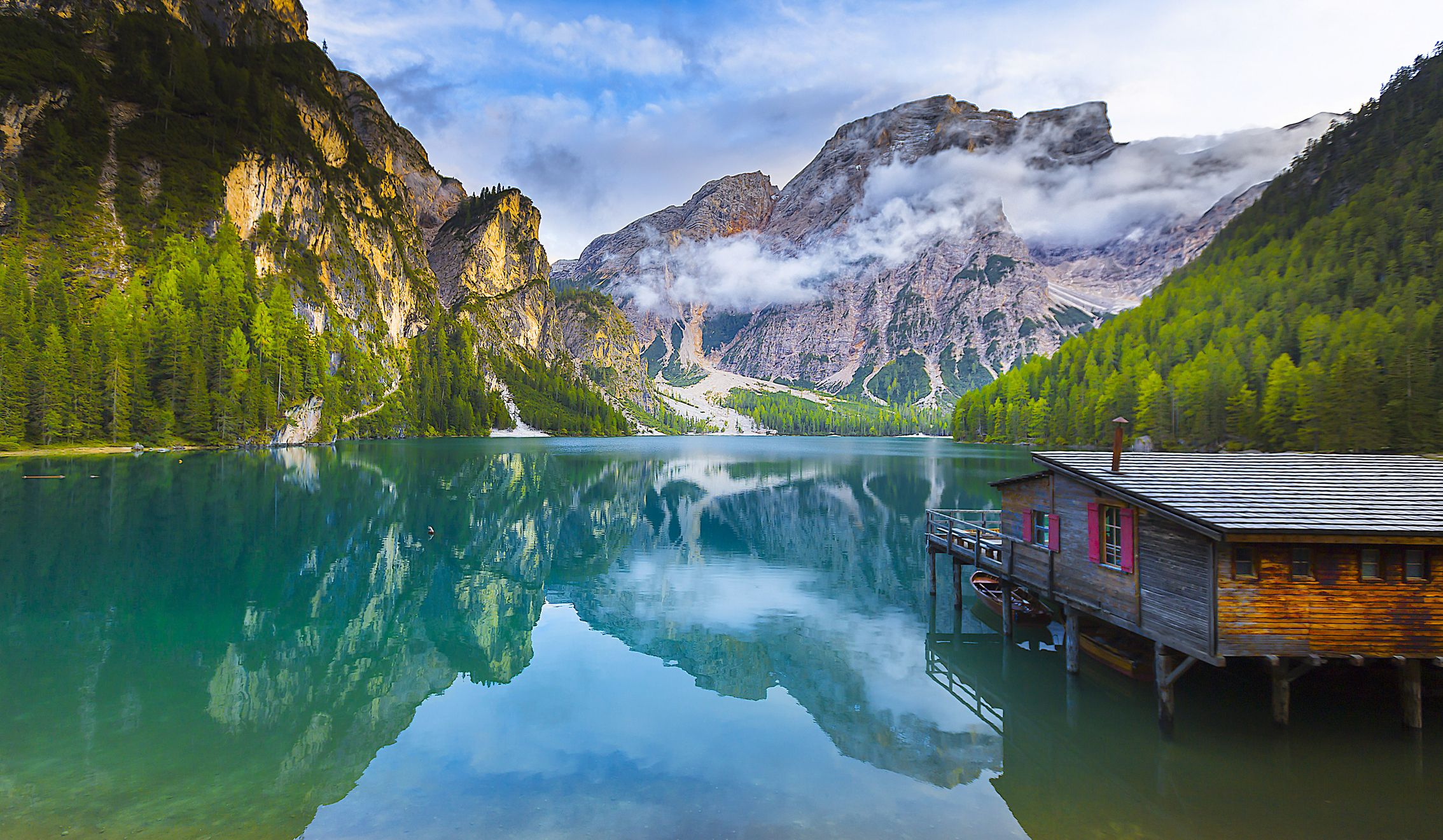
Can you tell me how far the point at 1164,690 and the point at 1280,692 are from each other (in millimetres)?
2739

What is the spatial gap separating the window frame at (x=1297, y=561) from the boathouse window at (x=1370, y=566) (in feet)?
3.56

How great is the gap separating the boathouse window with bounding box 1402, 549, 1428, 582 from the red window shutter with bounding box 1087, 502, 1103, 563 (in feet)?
21.0

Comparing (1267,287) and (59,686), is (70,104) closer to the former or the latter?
(59,686)

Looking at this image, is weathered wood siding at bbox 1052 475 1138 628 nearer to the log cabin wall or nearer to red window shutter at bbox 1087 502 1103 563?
the log cabin wall

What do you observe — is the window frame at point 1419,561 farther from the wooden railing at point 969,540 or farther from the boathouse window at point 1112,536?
the wooden railing at point 969,540

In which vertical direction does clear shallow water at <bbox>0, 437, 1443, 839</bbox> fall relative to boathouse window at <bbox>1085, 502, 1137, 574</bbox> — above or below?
below

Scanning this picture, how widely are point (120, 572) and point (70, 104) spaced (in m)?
183

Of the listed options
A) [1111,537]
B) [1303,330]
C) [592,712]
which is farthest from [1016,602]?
[1303,330]

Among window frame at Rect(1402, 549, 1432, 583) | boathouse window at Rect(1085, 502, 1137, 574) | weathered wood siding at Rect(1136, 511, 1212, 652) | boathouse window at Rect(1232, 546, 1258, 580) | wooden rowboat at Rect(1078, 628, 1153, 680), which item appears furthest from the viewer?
wooden rowboat at Rect(1078, 628, 1153, 680)

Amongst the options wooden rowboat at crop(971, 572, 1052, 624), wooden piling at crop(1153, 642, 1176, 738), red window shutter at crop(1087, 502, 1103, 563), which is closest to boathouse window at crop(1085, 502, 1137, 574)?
red window shutter at crop(1087, 502, 1103, 563)

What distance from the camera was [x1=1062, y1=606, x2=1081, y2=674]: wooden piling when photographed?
2105cm

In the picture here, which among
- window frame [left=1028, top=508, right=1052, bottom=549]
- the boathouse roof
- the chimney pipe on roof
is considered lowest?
window frame [left=1028, top=508, right=1052, bottom=549]

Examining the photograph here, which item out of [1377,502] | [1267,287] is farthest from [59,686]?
[1267,287]

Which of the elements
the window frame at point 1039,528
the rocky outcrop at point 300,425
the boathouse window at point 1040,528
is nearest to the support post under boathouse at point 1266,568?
the window frame at point 1039,528
